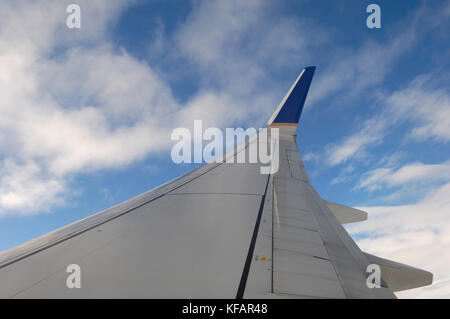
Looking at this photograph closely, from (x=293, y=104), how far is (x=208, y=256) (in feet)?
22.7

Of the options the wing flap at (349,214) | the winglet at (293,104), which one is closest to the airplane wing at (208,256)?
the wing flap at (349,214)

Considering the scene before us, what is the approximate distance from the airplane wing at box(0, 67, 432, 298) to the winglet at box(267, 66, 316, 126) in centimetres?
469

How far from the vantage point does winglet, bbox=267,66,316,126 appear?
318 inches

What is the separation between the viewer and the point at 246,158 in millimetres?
6133

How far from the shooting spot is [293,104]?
320 inches

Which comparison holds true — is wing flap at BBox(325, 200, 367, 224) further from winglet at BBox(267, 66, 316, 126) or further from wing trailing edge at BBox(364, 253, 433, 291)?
winglet at BBox(267, 66, 316, 126)

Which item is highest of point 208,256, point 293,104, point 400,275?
point 293,104

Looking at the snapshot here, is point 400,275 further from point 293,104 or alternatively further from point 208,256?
point 293,104

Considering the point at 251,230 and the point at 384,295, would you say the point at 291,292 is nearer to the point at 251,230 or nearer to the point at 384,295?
the point at 384,295

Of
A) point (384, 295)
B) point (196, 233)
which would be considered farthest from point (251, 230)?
point (384, 295)

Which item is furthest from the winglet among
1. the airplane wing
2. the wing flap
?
the airplane wing

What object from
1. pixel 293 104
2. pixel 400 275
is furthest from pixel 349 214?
pixel 293 104

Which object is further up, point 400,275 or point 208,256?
point 208,256
